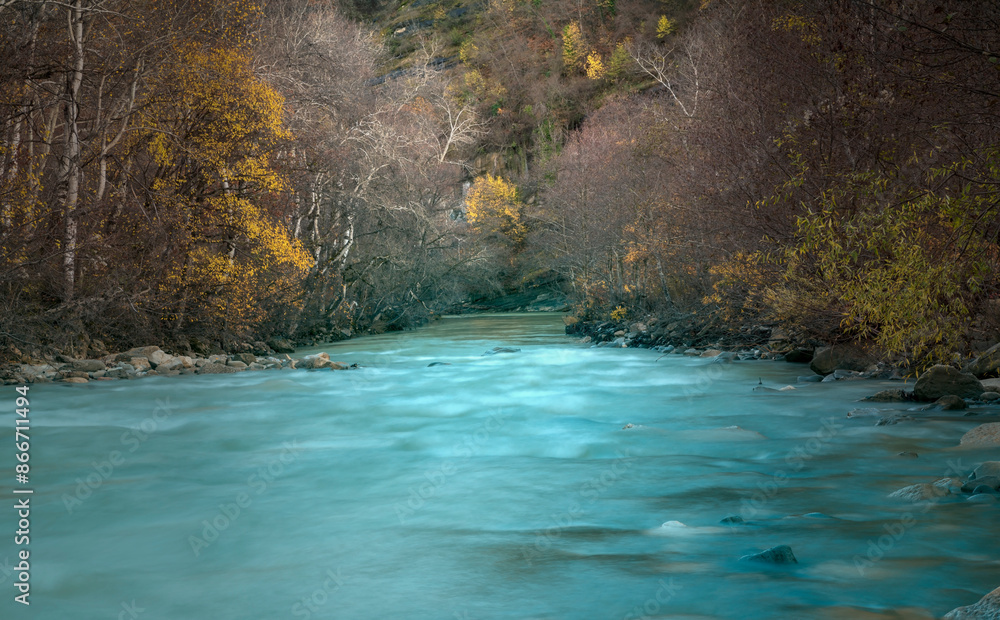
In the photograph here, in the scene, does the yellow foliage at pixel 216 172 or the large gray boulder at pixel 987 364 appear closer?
the large gray boulder at pixel 987 364

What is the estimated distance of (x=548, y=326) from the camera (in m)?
37.9

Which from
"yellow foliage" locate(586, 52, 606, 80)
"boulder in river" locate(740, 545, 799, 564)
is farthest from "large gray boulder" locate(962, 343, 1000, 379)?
"yellow foliage" locate(586, 52, 606, 80)

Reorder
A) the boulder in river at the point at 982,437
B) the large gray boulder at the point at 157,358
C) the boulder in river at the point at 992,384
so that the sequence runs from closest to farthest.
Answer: the boulder in river at the point at 982,437 < the boulder in river at the point at 992,384 < the large gray boulder at the point at 157,358

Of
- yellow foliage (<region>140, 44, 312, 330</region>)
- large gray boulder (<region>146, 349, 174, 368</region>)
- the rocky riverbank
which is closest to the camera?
the rocky riverbank

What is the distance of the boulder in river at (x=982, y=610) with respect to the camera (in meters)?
4.52

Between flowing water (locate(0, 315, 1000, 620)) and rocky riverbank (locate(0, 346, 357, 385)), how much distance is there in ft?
5.43

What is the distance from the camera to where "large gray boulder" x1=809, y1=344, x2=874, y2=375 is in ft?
52.7

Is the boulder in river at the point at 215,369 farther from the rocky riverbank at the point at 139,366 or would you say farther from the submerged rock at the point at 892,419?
the submerged rock at the point at 892,419

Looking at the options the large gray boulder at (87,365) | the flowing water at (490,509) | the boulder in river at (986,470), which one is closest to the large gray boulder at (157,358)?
the large gray boulder at (87,365)

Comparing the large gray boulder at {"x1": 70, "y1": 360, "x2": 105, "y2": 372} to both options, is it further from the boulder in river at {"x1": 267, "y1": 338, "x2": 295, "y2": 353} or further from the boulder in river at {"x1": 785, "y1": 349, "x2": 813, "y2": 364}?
the boulder in river at {"x1": 785, "y1": 349, "x2": 813, "y2": 364}

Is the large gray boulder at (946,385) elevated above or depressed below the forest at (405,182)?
below

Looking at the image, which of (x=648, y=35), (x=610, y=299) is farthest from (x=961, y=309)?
(x=648, y=35)

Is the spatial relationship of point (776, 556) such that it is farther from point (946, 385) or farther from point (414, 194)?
point (414, 194)

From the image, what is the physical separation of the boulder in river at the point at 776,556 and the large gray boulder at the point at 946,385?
24.0 ft
